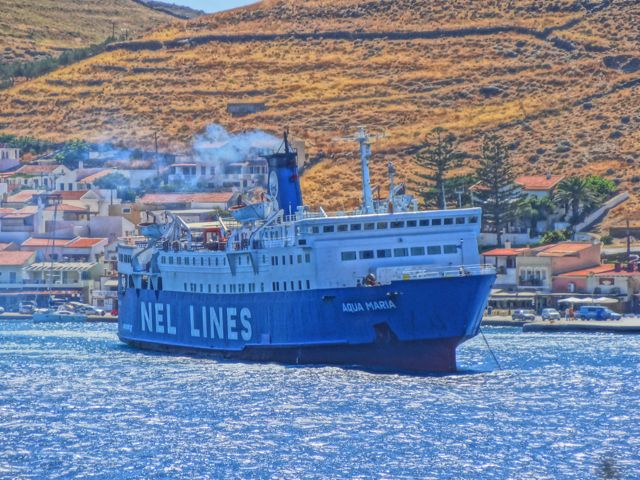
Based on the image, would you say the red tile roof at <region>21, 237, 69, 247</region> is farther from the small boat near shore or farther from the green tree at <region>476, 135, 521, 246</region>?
the green tree at <region>476, 135, 521, 246</region>

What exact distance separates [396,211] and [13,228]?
61372 mm

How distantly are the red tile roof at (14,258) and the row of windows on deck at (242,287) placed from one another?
41545mm

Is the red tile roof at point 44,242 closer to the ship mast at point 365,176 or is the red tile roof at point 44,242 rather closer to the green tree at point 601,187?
the green tree at point 601,187

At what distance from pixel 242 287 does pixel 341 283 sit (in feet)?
20.8

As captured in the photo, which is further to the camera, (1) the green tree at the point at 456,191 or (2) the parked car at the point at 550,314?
(1) the green tree at the point at 456,191

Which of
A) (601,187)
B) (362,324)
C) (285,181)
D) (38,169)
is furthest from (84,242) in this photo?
(362,324)

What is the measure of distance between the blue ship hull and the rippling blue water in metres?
1.13

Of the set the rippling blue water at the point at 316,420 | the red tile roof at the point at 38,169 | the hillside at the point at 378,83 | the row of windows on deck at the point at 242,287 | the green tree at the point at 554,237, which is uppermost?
the hillside at the point at 378,83

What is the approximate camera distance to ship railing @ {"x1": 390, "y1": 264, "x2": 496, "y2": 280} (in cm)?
6631

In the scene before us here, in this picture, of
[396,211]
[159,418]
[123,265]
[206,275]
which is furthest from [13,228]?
[159,418]

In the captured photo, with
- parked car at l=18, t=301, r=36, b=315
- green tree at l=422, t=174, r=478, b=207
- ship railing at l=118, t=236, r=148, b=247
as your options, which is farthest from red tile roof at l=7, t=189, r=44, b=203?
ship railing at l=118, t=236, r=148, b=247

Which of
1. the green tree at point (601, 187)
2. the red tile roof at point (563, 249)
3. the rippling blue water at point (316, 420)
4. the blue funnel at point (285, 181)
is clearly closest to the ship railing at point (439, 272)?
the rippling blue water at point (316, 420)

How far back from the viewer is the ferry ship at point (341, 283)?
2594 inches

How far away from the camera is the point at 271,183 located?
74.6 meters
